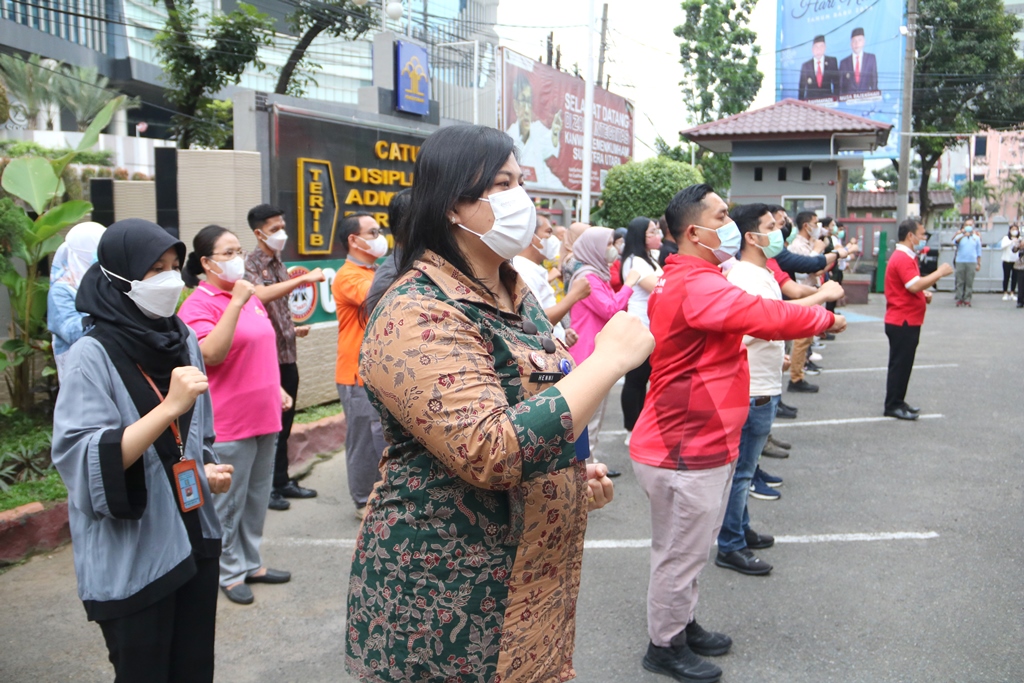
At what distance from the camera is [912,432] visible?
750 centimetres

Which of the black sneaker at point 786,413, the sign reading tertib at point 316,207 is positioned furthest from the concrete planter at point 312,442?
the black sneaker at point 786,413

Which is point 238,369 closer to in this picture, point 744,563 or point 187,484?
point 187,484

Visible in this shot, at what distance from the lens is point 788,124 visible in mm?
24094

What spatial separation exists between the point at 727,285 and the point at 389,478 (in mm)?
1934

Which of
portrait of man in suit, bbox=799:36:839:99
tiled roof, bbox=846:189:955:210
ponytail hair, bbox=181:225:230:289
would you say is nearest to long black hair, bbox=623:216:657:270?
ponytail hair, bbox=181:225:230:289

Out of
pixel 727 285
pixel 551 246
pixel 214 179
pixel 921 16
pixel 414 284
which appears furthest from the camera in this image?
pixel 921 16

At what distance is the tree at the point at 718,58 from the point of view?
3123cm

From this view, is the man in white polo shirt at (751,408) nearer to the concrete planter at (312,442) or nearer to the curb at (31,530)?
the concrete planter at (312,442)

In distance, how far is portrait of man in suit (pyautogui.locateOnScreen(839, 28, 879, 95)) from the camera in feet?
99.8

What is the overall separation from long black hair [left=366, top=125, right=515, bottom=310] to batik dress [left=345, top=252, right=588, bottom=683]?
1.7 inches

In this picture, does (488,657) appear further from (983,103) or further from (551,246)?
(983,103)

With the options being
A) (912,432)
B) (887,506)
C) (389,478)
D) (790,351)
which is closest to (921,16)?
(790,351)

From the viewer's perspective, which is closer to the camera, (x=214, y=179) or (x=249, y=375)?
(x=249, y=375)

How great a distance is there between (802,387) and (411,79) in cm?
554
